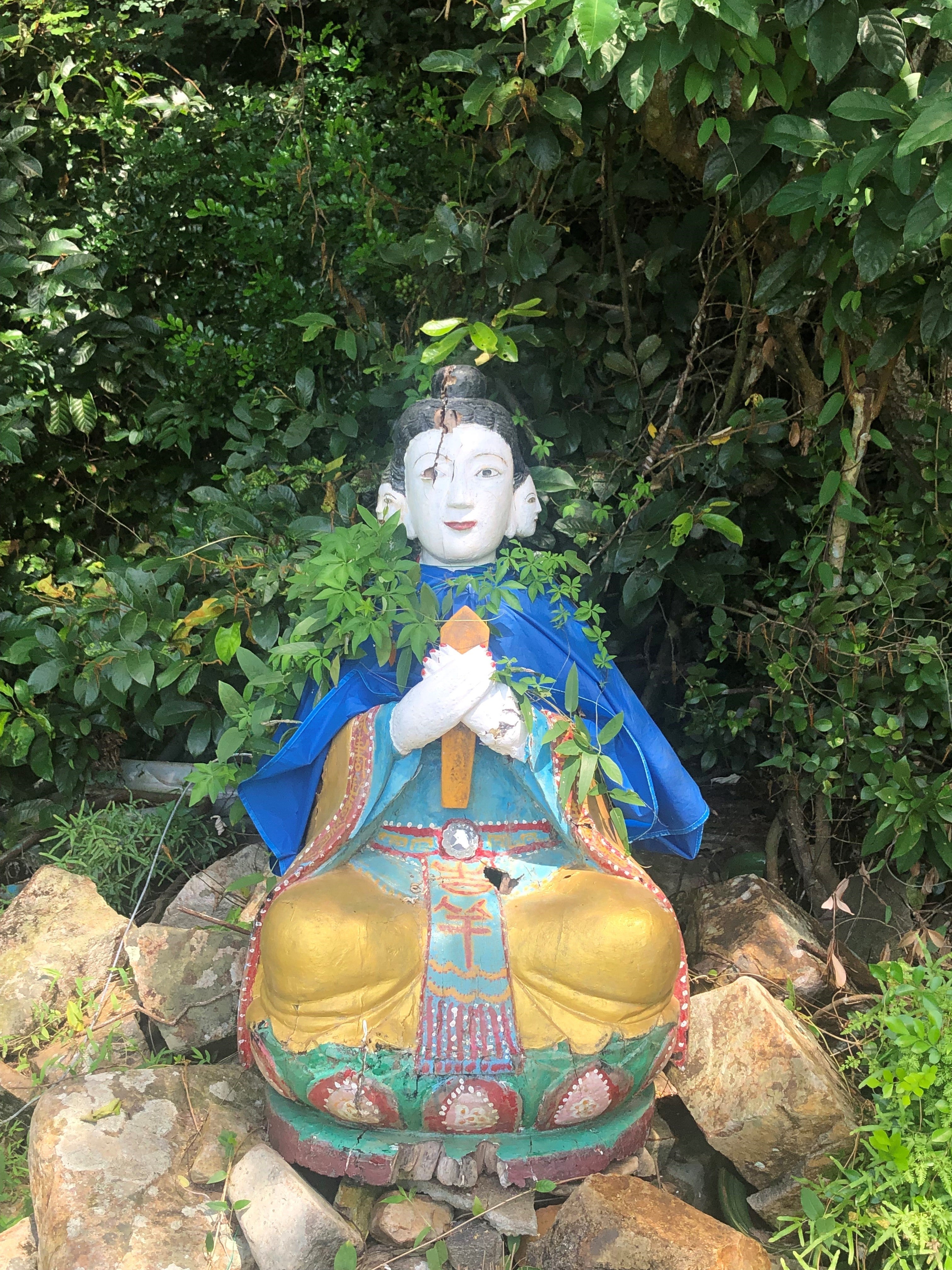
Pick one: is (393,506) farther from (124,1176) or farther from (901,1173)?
(901,1173)

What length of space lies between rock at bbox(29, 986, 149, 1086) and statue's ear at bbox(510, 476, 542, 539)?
152 centimetres

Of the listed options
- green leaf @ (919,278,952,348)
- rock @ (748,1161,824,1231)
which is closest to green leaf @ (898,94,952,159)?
green leaf @ (919,278,952,348)

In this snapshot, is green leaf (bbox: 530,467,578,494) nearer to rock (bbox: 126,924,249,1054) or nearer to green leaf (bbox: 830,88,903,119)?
green leaf (bbox: 830,88,903,119)

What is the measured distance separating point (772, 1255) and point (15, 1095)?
1881 mm

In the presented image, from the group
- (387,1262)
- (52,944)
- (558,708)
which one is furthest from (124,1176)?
(558,708)

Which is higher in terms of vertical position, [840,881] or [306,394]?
[306,394]

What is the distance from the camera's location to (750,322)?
2.96 metres

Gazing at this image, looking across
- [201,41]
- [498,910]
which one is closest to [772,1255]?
[498,910]

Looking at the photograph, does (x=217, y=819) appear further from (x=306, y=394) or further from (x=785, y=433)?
(x=785, y=433)

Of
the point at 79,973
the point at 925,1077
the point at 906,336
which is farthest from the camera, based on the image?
the point at 79,973

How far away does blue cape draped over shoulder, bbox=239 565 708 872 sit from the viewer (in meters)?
2.62

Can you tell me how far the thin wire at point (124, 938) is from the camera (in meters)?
2.80

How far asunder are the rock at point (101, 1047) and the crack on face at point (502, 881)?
1112 millimetres

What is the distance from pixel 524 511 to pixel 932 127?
1.23 m
